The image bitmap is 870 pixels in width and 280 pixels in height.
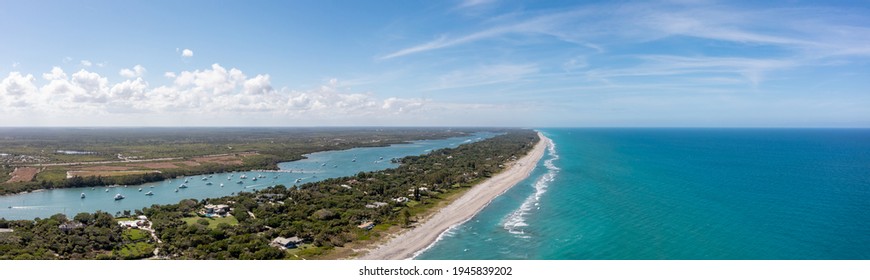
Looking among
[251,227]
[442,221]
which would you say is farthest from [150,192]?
[442,221]

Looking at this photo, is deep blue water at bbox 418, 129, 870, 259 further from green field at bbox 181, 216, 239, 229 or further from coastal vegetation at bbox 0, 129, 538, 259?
green field at bbox 181, 216, 239, 229

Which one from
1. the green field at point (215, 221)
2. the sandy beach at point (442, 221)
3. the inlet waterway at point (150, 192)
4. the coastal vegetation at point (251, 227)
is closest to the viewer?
the coastal vegetation at point (251, 227)

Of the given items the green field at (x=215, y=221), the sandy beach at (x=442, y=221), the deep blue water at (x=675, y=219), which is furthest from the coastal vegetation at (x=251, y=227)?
the deep blue water at (x=675, y=219)

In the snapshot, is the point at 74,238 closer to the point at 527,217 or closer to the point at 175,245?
the point at 175,245

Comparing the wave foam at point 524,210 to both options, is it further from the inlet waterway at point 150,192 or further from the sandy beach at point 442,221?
the inlet waterway at point 150,192

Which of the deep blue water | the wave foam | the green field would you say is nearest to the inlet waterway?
the green field
